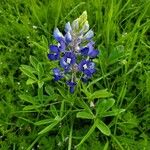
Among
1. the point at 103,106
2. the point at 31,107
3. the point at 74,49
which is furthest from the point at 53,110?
the point at 74,49

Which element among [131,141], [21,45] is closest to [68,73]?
[131,141]

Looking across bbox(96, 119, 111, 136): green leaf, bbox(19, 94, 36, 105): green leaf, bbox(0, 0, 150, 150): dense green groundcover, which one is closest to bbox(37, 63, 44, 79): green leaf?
bbox(0, 0, 150, 150): dense green groundcover

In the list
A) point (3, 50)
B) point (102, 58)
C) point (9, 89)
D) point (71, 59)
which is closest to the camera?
point (71, 59)

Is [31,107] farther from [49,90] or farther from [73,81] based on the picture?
[73,81]

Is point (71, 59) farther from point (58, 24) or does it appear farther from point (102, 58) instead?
point (58, 24)

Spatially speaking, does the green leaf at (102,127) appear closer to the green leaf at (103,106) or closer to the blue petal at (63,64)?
the green leaf at (103,106)

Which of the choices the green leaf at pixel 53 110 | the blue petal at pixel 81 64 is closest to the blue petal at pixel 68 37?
the blue petal at pixel 81 64
